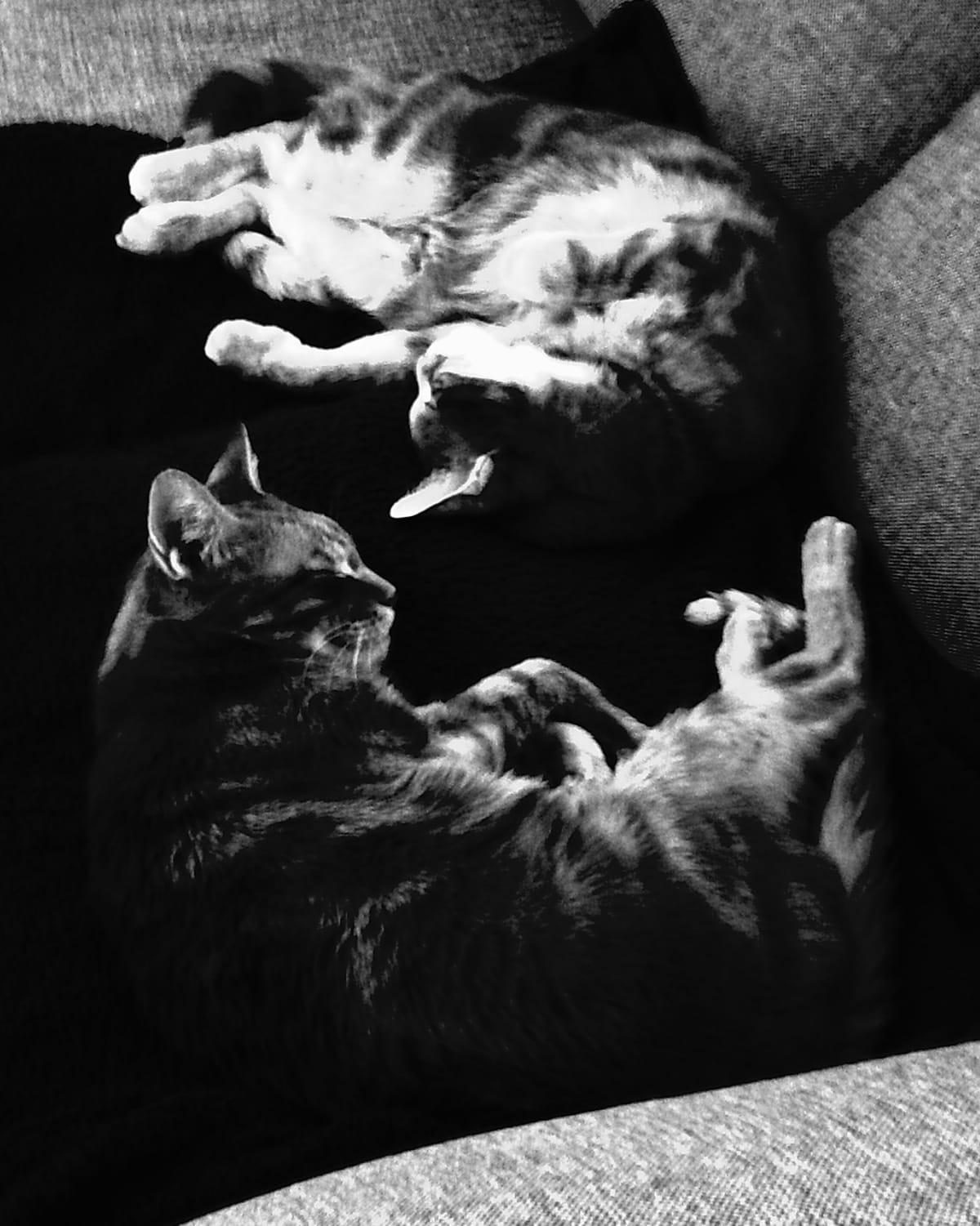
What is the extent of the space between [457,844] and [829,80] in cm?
91

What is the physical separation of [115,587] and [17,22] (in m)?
0.91

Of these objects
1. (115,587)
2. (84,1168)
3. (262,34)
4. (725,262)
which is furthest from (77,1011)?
(262,34)

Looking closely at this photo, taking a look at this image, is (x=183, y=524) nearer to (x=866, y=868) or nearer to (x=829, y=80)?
(x=866, y=868)

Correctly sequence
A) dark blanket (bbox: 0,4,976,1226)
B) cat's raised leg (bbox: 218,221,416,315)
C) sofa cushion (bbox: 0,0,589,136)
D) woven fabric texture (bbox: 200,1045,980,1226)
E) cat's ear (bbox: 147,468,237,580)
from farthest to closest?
1. sofa cushion (bbox: 0,0,589,136)
2. cat's raised leg (bbox: 218,221,416,315)
3. cat's ear (bbox: 147,468,237,580)
4. dark blanket (bbox: 0,4,976,1226)
5. woven fabric texture (bbox: 200,1045,980,1226)

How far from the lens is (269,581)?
1104 mm

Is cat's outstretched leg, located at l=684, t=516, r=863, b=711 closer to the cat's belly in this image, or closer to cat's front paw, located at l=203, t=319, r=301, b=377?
cat's front paw, located at l=203, t=319, r=301, b=377

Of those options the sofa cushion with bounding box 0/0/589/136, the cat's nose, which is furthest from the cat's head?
the sofa cushion with bounding box 0/0/589/136

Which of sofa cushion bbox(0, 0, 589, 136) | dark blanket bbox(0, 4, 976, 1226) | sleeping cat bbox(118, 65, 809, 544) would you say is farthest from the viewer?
sofa cushion bbox(0, 0, 589, 136)

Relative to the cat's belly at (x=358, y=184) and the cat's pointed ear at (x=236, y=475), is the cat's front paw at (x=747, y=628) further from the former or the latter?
the cat's belly at (x=358, y=184)

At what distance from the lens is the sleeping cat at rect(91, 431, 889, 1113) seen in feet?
2.65

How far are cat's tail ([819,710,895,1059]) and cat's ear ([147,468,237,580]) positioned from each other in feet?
2.00

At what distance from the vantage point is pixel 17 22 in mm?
1455

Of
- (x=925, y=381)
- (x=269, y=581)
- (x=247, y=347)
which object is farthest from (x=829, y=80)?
(x=269, y=581)

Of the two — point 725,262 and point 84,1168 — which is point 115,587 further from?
point 725,262
